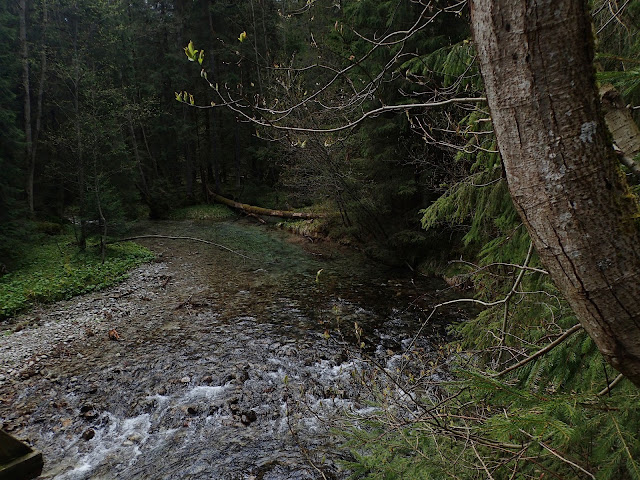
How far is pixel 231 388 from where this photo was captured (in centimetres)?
511

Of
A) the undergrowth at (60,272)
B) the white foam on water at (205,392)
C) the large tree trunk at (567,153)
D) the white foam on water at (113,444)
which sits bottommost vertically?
the white foam on water at (113,444)

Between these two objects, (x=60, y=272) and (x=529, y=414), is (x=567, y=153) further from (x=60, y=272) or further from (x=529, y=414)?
(x=60, y=272)

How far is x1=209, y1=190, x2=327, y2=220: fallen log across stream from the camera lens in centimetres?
1775

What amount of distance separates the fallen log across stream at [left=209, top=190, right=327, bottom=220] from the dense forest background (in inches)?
30.7

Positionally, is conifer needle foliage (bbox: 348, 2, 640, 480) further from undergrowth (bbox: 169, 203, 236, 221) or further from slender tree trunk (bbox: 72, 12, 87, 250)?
undergrowth (bbox: 169, 203, 236, 221)

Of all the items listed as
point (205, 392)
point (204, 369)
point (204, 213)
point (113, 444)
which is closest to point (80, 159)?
point (204, 369)

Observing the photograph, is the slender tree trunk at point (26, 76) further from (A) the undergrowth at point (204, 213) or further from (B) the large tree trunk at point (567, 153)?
(B) the large tree trunk at point (567, 153)

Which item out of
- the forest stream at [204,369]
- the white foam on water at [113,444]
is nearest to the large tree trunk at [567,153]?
the forest stream at [204,369]

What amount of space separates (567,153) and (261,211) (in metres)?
20.7

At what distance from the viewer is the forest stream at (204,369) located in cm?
395

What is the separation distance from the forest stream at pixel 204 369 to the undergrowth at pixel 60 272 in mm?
453

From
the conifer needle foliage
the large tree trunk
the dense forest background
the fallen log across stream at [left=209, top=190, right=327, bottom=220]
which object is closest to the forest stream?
the conifer needle foliage

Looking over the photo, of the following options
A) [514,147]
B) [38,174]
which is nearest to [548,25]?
[514,147]

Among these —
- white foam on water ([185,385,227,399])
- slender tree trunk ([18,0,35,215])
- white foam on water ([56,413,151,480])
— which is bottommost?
white foam on water ([56,413,151,480])
